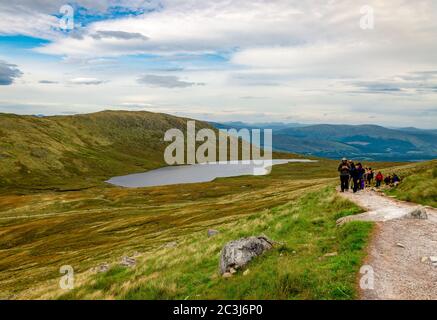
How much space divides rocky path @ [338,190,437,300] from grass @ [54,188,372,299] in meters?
0.76

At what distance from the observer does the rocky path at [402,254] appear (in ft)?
42.0

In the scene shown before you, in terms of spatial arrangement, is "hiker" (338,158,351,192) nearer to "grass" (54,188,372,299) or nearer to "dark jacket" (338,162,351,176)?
"dark jacket" (338,162,351,176)

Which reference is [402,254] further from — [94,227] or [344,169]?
[94,227]

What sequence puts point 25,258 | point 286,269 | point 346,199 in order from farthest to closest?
point 25,258 → point 346,199 → point 286,269

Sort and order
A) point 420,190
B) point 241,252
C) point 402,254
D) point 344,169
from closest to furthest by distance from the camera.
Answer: point 402,254 < point 241,252 < point 420,190 < point 344,169

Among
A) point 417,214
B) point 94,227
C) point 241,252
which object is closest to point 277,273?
point 241,252

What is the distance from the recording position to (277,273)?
1461 centimetres

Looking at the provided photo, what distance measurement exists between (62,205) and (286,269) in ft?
430

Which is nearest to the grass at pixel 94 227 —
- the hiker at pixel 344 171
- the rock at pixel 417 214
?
the rock at pixel 417 214

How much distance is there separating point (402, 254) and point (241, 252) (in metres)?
7.54

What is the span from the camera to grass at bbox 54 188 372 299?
1345 cm
